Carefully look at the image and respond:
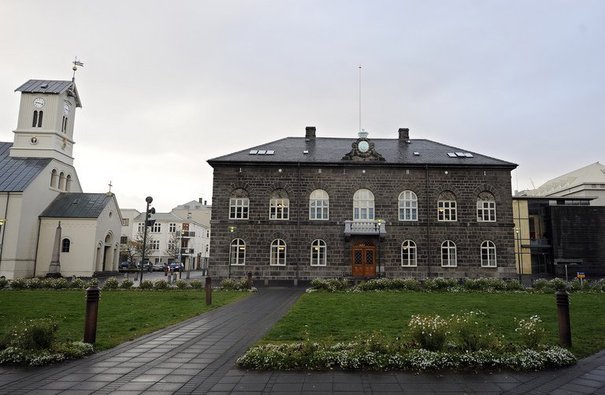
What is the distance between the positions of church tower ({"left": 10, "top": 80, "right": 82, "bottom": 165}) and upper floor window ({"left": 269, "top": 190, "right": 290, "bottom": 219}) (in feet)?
82.7

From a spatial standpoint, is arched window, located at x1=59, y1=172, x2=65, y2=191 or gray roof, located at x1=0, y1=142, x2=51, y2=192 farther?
arched window, located at x1=59, y1=172, x2=65, y2=191

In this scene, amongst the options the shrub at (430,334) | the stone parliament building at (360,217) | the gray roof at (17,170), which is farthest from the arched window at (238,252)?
the shrub at (430,334)

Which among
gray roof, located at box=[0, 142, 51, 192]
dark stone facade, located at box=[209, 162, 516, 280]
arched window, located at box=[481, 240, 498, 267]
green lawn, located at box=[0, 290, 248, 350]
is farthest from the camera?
gray roof, located at box=[0, 142, 51, 192]

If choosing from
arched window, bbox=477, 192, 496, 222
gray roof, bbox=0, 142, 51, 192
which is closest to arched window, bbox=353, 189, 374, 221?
arched window, bbox=477, 192, 496, 222

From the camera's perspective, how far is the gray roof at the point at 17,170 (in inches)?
1520

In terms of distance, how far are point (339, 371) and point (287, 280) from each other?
27154 millimetres

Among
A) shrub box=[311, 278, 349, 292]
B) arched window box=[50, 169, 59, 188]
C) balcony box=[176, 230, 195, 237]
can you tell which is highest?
arched window box=[50, 169, 59, 188]

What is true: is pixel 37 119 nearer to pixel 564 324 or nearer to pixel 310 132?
pixel 310 132

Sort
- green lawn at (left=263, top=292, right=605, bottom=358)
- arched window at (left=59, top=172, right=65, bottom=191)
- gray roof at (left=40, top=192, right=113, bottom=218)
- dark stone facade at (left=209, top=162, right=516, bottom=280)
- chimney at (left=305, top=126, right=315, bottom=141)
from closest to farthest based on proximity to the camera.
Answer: green lawn at (left=263, top=292, right=605, bottom=358) < dark stone facade at (left=209, top=162, right=516, bottom=280) < gray roof at (left=40, top=192, right=113, bottom=218) < chimney at (left=305, top=126, right=315, bottom=141) < arched window at (left=59, top=172, right=65, bottom=191)

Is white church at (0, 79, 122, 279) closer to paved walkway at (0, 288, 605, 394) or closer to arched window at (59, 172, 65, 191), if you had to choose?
arched window at (59, 172, 65, 191)

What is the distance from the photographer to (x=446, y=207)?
3647cm

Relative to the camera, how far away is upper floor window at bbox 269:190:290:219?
119 ft

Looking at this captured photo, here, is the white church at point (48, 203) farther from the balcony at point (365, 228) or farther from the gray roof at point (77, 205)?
the balcony at point (365, 228)

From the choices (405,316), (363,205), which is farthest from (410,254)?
(405,316)
